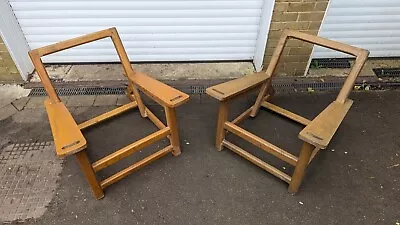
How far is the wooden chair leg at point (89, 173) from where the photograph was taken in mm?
1716

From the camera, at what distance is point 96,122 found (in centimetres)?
242

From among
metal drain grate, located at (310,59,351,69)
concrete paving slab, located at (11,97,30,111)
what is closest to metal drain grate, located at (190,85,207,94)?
metal drain grate, located at (310,59,351,69)

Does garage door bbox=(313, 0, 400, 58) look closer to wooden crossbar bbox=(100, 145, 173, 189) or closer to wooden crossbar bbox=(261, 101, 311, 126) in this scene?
wooden crossbar bbox=(261, 101, 311, 126)

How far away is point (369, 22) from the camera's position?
123 inches

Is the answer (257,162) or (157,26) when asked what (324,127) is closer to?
(257,162)

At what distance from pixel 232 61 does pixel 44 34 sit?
222 cm

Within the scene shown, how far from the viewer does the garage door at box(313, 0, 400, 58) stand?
118 inches

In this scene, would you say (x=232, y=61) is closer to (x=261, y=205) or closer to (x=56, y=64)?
(x=261, y=205)

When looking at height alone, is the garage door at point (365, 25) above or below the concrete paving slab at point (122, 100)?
above

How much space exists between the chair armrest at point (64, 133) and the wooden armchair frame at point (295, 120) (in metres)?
0.92

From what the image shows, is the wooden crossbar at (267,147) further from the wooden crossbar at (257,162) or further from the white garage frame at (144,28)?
the white garage frame at (144,28)

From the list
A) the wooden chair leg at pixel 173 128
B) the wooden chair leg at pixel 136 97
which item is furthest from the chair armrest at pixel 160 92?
the wooden chair leg at pixel 136 97

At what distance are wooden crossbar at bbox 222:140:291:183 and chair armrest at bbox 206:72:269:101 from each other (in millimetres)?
492

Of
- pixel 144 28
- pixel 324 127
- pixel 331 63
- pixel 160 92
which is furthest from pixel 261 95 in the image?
pixel 144 28
